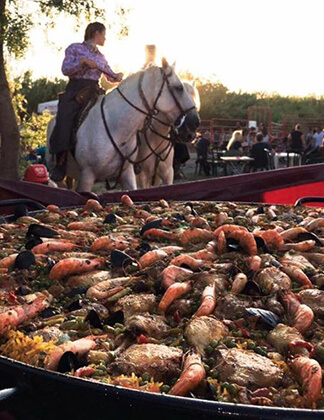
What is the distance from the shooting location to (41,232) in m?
2.75

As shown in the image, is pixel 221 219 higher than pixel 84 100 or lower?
lower

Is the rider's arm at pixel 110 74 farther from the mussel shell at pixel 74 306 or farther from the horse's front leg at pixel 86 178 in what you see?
the mussel shell at pixel 74 306

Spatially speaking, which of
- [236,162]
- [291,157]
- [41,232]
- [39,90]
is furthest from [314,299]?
[39,90]

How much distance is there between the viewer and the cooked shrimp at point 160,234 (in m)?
2.73

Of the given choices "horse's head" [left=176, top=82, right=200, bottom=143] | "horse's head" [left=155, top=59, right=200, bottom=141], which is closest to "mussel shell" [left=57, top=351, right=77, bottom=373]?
"horse's head" [left=155, top=59, right=200, bottom=141]

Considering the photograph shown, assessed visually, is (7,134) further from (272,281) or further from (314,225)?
(272,281)

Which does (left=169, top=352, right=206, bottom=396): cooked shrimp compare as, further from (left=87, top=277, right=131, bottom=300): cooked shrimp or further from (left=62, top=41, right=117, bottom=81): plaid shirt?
(left=62, top=41, right=117, bottom=81): plaid shirt

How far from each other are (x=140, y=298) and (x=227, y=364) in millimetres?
487

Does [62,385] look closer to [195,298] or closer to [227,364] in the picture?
[227,364]

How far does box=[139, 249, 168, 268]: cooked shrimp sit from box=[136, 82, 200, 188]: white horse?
562 cm

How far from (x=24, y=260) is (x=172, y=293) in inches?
26.2

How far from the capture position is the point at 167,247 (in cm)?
250

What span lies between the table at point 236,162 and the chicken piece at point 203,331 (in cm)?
1644

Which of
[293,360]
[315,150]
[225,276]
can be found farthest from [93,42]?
[315,150]
